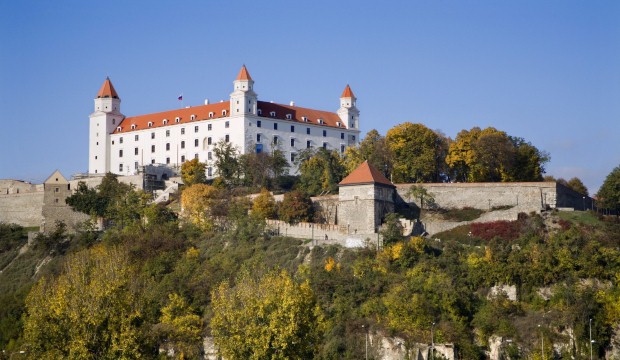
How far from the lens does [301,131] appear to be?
338 ft

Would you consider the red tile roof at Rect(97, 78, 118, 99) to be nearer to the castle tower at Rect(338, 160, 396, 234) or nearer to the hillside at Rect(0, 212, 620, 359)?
the hillside at Rect(0, 212, 620, 359)

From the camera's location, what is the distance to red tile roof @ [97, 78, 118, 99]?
10888 cm

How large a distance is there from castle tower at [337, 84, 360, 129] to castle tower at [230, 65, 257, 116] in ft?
29.3

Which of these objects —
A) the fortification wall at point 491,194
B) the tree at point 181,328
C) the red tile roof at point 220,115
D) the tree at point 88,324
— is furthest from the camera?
the red tile roof at point 220,115

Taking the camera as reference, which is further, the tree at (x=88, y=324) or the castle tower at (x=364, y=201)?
the castle tower at (x=364, y=201)

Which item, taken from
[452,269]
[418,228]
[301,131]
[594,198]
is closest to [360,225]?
[418,228]

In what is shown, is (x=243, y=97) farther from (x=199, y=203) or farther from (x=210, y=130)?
(x=199, y=203)

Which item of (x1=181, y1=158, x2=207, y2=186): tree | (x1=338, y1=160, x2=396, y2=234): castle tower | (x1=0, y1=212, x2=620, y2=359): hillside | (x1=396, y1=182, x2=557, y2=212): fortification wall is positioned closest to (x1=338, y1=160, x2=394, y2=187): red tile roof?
(x1=338, y1=160, x2=396, y2=234): castle tower

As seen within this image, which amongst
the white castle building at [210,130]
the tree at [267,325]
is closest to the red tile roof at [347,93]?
the white castle building at [210,130]

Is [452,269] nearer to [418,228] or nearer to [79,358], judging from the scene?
[418,228]

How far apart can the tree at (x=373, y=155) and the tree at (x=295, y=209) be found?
23.7 feet

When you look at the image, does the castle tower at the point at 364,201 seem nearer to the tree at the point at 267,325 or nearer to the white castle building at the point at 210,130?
the tree at the point at 267,325

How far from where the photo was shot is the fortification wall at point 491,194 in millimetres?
78250

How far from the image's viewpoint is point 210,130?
102 m
